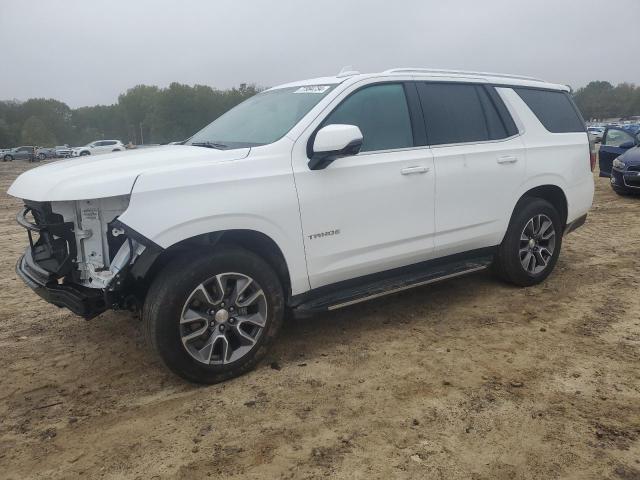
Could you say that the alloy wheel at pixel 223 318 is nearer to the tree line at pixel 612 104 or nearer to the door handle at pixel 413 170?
the door handle at pixel 413 170

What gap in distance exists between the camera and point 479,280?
5.46 metres

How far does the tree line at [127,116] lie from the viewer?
272 ft

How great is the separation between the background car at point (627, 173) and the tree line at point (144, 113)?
7219cm

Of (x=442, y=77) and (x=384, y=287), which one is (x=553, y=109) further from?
(x=384, y=287)

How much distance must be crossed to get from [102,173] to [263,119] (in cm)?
137

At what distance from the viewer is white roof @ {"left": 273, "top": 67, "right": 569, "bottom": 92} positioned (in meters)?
4.02

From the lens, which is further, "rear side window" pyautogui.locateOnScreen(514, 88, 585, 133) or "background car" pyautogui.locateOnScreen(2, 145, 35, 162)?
"background car" pyautogui.locateOnScreen(2, 145, 35, 162)

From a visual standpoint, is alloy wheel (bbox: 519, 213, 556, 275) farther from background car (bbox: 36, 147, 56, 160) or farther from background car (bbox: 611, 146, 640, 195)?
background car (bbox: 36, 147, 56, 160)

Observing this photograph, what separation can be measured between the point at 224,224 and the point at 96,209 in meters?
0.74

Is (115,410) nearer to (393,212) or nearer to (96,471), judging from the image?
(96,471)

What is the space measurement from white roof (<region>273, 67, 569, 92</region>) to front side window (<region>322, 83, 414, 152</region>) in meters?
0.12

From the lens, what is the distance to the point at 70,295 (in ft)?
10.3

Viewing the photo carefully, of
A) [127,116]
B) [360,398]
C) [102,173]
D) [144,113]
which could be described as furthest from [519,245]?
[127,116]

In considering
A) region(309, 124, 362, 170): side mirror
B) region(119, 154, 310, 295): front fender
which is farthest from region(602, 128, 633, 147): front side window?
region(119, 154, 310, 295): front fender
